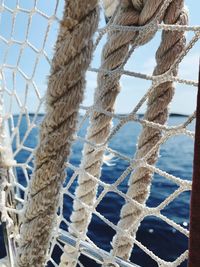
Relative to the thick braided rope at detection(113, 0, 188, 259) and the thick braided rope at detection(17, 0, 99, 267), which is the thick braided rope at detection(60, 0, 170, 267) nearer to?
the thick braided rope at detection(113, 0, 188, 259)

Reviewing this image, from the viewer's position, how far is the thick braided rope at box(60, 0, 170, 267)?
26.9 inches

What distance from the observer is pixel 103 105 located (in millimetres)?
766

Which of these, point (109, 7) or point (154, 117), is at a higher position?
point (109, 7)

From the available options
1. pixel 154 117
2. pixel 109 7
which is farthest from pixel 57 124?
pixel 109 7

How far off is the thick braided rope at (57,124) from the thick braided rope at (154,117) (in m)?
0.25

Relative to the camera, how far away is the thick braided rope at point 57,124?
1.47ft

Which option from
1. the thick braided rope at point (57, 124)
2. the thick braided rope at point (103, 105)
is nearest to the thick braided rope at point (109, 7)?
the thick braided rope at point (103, 105)

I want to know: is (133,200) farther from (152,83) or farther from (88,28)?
(88,28)

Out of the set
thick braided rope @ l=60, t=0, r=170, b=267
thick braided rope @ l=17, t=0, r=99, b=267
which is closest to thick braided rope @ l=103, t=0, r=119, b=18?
thick braided rope @ l=60, t=0, r=170, b=267

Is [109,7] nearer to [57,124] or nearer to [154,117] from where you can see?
[154,117]

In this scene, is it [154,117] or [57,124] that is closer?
[57,124]

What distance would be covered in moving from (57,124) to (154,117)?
0.30 meters

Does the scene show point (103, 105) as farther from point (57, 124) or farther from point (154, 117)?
point (57, 124)

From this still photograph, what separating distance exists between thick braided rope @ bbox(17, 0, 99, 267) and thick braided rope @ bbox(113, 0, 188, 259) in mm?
252
